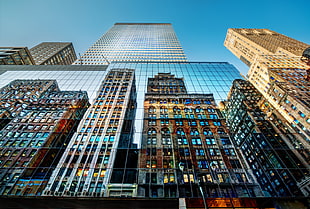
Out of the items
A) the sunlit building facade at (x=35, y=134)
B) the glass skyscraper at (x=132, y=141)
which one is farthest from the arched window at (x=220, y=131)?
the sunlit building facade at (x=35, y=134)

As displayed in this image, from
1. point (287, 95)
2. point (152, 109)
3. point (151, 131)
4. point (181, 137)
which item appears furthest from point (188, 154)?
point (287, 95)

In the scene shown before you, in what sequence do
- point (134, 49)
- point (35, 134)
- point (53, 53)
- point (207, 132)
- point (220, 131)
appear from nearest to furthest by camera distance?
point (220, 131) < point (207, 132) < point (35, 134) < point (134, 49) < point (53, 53)

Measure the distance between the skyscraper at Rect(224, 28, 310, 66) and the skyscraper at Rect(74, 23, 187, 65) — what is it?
5926 centimetres

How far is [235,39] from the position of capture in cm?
13088

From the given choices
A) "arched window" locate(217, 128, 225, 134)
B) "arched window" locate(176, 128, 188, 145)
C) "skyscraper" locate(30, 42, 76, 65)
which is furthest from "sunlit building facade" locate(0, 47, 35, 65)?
"arched window" locate(217, 128, 225, 134)

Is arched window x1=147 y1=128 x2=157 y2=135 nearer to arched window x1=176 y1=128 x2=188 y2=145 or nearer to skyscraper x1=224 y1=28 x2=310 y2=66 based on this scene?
arched window x1=176 y1=128 x2=188 y2=145

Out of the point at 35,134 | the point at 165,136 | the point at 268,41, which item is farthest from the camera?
the point at 268,41

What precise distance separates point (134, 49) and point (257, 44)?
304ft

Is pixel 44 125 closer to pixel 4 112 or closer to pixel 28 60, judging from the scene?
pixel 4 112

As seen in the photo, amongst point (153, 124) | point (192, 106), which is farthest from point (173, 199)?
point (192, 106)

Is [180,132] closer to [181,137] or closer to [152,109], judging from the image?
[181,137]

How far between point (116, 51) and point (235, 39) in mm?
112460

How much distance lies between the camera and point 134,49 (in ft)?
303

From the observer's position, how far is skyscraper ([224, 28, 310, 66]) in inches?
3654
